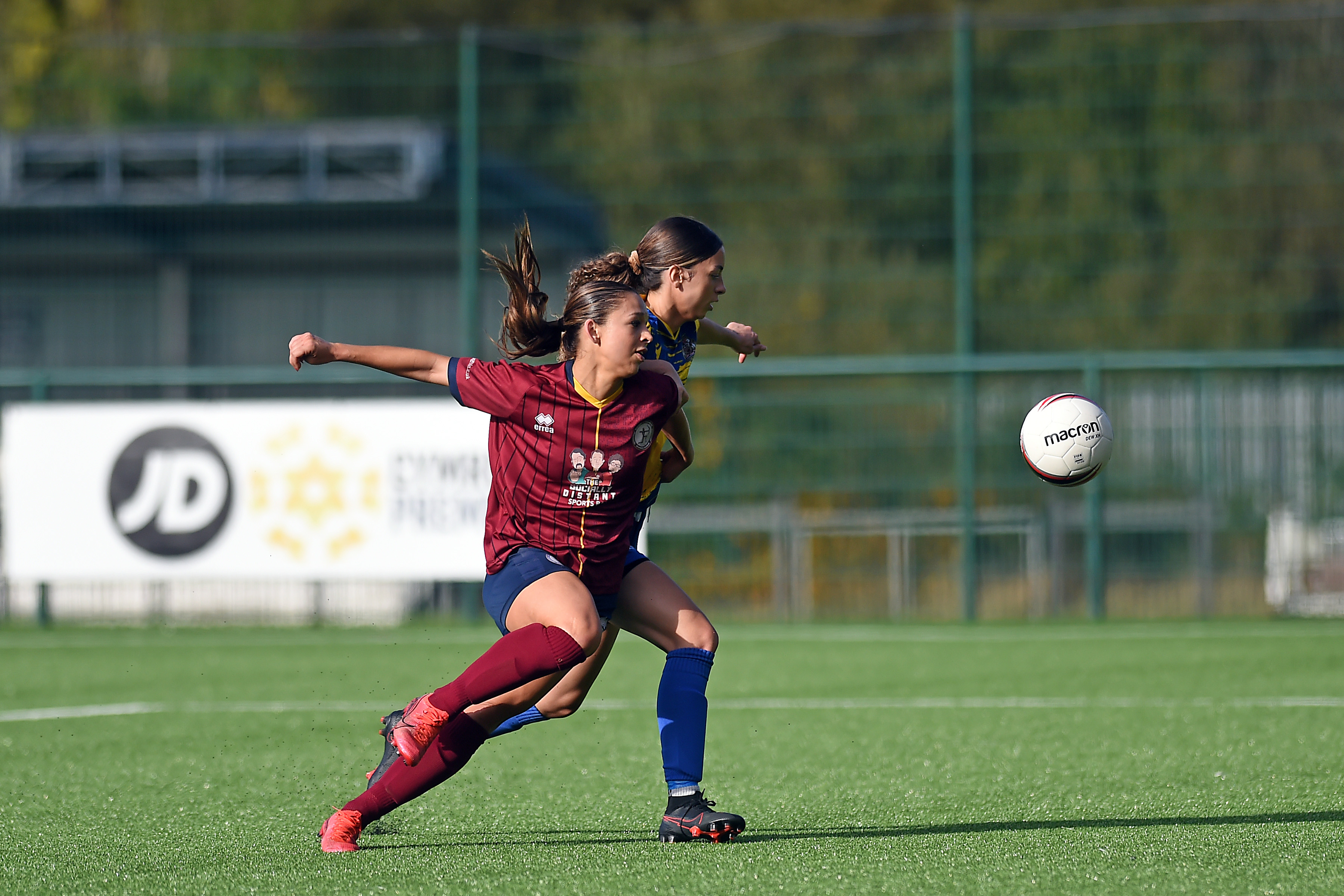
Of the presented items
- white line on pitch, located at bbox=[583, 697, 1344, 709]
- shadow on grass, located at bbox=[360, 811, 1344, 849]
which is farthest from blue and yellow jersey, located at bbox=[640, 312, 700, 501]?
white line on pitch, located at bbox=[583, 697, 1344, 709]

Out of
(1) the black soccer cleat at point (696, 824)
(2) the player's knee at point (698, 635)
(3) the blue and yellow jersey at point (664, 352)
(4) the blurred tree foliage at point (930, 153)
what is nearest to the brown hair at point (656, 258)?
(3) the blue and yellow jersey at point (664, 352)

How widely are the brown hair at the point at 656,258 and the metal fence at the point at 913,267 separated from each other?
7641 mm

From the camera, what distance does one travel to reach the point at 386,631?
11680 millimetres

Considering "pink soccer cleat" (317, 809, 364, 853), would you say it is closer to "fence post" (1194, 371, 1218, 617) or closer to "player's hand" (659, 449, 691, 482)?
"player's hand" (659, 449, 691, 482)

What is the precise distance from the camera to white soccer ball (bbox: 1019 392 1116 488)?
5082 mm

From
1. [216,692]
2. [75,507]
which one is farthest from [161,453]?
[216,692]

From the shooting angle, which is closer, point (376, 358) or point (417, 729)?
point (417, 729)

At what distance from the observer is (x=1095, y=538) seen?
1200 centimetres

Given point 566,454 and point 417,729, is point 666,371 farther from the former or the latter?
point 417,729

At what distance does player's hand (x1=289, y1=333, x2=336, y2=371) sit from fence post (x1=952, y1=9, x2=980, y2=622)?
8618mm

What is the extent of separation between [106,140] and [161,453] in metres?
6.88

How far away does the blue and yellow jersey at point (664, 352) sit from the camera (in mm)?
4496

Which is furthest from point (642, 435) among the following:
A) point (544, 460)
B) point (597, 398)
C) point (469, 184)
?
point (469, 184)

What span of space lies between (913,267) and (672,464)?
28.4 ft
